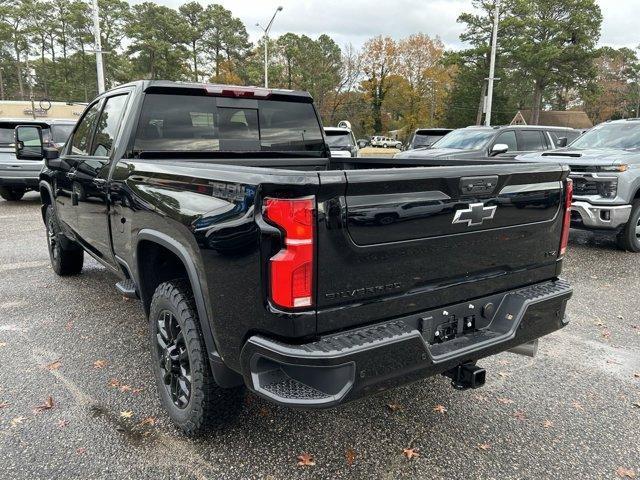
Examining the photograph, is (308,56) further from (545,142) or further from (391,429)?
(391,429)

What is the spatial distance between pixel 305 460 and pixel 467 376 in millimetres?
942

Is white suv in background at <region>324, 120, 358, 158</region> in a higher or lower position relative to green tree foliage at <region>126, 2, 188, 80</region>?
lower

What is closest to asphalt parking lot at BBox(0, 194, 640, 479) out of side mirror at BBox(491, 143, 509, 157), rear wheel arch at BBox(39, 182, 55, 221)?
rear wheel arch at BBox(39, 182, 55, 221)

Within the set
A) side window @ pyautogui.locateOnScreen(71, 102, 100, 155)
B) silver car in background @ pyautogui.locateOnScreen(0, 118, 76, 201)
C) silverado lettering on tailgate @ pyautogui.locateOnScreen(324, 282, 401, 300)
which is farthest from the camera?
silver car in background @ pyautogui.locateOnScreen(0, 118, 76, 201)

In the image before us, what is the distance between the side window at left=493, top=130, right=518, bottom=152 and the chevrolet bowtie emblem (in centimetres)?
871

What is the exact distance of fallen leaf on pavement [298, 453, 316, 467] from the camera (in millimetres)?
2502

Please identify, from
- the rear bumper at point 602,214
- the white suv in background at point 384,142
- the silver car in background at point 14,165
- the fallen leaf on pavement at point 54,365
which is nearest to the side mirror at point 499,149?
the rear bumper at point 602,214

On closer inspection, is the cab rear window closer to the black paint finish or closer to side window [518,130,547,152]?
the black paint finish

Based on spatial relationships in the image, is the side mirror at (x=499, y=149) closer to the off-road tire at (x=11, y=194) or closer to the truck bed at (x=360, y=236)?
the truck bed at (x=360, y=236)

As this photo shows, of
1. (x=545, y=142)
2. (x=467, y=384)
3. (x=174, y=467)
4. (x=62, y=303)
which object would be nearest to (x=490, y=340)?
(x=467, y=384)

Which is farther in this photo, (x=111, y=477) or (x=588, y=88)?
(x=588, y=88)

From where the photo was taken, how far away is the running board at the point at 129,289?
335 cm

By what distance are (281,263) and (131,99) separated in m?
2.29

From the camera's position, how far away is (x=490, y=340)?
2.41 m
